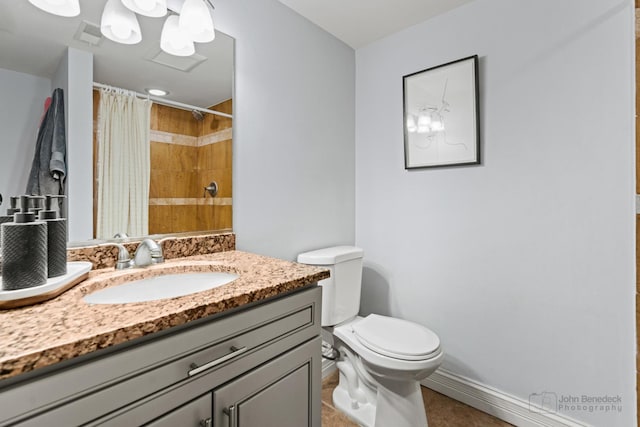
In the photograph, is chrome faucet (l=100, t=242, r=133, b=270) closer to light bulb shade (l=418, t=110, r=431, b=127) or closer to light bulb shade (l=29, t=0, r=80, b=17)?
light bulb shade (l=29, t=0, r=80, b=17)

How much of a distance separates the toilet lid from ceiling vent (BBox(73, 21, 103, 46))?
1623 mm

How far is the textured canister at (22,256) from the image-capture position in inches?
28.5

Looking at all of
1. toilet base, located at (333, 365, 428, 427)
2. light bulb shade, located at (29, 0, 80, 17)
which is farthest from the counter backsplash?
toilet base, located at (333, 365, 428, 427)

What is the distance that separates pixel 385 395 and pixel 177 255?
3.70 feet

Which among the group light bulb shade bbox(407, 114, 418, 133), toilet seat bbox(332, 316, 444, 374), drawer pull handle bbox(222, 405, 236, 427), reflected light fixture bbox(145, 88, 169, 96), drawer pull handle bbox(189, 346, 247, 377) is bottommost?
toilet seat bbox(332, 316, 444, 374)

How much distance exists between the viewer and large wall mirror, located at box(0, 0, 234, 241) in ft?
3.25

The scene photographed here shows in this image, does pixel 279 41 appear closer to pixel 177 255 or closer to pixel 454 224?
pixel 177 255

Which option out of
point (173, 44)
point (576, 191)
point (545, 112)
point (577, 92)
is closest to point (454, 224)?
point (576, 191)

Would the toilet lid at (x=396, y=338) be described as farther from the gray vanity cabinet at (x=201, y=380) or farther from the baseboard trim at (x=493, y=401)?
the baseboard trim at (x=493, y=401)

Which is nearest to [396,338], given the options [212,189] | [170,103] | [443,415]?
Answer: [443,415]

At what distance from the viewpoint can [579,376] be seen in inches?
55.6

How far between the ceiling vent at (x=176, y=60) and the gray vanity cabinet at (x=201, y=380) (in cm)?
112

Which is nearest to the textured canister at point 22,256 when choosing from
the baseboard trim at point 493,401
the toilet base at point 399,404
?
the toilet base at point 399,404

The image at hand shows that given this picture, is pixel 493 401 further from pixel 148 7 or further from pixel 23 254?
pixel 148 7
